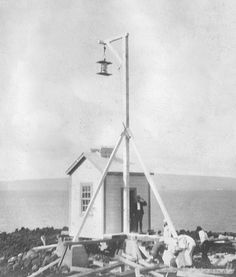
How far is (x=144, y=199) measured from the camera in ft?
64.5

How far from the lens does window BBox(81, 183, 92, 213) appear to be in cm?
1914

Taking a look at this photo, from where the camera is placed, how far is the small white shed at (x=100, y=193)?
18.3 m

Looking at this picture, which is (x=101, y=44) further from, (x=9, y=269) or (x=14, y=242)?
(x=14, y=242)

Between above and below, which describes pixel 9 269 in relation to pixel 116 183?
below

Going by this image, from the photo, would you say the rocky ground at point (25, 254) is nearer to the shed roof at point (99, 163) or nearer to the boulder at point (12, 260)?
the boulder at point (12, 260)

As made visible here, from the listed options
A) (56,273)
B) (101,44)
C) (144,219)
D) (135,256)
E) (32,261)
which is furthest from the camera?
(144,219)

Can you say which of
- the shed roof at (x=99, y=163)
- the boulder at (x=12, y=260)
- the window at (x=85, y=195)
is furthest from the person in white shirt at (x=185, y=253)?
the boulder at (x=12, y=260)

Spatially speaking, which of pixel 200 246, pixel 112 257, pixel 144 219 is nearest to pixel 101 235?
pixel 112 257

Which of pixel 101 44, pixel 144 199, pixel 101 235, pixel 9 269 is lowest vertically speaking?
pixel 9 269

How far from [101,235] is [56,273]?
3537 mm

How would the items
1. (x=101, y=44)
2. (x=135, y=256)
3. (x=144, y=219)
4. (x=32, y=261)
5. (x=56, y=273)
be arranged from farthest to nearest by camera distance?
(x=144, y=219) → (x=101, y=44) → (x=32, y=261) → (x=135, y=256) → (x=56, y=273)

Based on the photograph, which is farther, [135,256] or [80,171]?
[80,171]

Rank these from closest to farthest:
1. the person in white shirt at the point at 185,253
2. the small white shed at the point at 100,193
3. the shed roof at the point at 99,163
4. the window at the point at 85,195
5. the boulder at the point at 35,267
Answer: the person in white shirt at the point at 185,253, the boulder at the point at 35,267, the small white shed at the point at 100,193, the shed roof at the point at 99,163, the window at the point at 85,195

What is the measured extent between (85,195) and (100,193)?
1.13 metres
